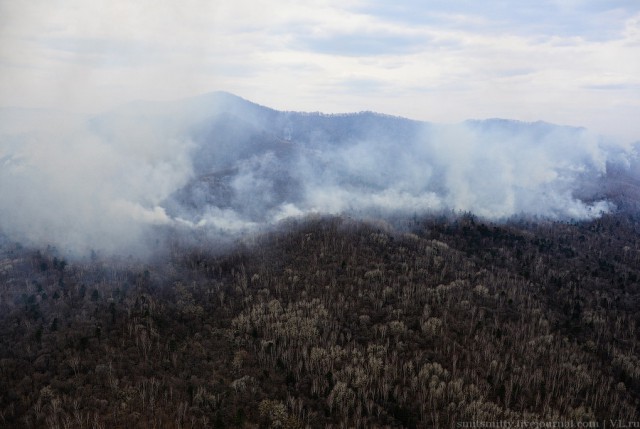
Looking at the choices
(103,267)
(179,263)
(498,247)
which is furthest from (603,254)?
(103,267)

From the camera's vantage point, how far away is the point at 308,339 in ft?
301

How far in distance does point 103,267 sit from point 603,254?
636 ft

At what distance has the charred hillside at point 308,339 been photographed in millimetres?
72000

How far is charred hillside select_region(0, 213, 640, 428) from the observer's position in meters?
72.0

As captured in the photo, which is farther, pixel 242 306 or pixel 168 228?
pixel 168 228

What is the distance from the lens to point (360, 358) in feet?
284

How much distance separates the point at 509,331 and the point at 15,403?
99.6 meters

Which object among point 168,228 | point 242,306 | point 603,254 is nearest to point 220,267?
point 242,306

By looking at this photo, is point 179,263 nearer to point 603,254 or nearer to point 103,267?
point 103,267

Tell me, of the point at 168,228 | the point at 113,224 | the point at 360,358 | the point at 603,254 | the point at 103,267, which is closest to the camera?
the point at 360,358

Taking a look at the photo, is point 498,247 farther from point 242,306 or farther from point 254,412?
point 254,412

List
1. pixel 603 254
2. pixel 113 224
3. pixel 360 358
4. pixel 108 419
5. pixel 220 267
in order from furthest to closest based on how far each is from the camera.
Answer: pixel 603 254 → pixel 113 224 → pixel 220 267 → pixel 360 358 → pixel 108 419

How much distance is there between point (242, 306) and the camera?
106938mm

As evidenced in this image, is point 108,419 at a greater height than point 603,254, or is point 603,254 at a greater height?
point 603,254
